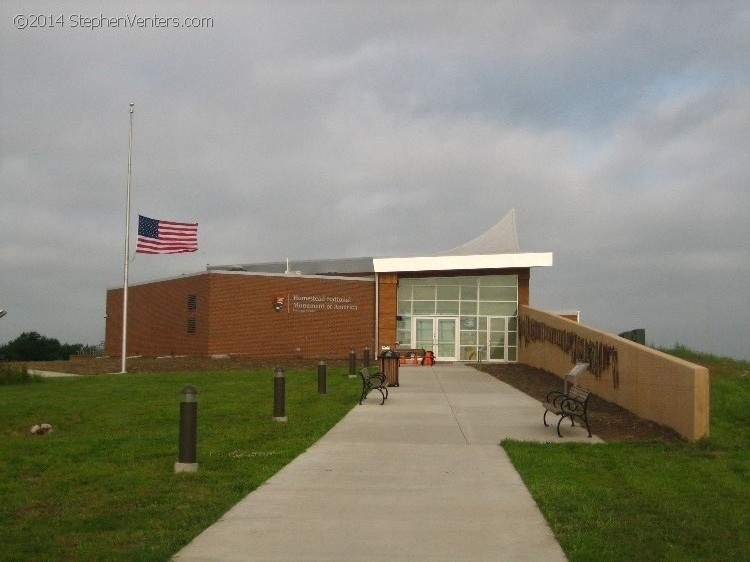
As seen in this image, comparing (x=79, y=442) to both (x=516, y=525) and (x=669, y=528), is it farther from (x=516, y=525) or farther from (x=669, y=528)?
(x=669, y=528)

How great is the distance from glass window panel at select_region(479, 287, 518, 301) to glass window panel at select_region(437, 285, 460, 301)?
1248 millimetres

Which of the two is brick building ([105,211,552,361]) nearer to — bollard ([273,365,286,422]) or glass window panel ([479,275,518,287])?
glass window panel ([479,275,518,287])

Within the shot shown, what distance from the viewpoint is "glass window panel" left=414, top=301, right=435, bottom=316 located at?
39938mm

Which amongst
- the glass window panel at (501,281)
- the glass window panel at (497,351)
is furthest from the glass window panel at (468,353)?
the glass window panel at (501,281)

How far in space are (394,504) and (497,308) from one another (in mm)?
32073

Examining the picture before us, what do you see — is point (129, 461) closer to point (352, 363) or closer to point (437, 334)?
point (352, 363)

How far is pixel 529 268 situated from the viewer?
39.2 m

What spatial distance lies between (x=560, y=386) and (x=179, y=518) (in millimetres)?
17723

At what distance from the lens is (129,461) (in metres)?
10.5

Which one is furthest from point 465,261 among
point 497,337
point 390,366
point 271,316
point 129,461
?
point 129,461

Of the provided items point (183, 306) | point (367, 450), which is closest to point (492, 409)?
point (367, 450)

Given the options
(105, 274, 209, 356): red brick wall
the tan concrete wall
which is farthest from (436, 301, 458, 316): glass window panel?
the tan concrete wall

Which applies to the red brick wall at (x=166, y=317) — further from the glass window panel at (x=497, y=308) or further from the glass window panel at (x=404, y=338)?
the glass window panel at (x=497, y=308)

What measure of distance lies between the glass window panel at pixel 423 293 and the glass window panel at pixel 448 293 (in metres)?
0.28
